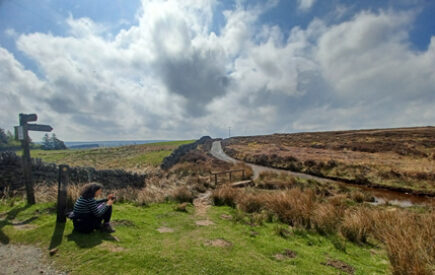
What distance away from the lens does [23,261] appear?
3.81 metres

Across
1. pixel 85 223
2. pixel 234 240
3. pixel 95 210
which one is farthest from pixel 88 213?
pixel 234 240

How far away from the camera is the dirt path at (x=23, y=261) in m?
3.52

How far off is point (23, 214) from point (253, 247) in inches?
288

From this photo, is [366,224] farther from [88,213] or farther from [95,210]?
[88,213]

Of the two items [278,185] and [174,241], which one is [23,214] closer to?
[174,241]

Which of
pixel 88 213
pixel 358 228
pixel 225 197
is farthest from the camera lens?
pixel 225 197

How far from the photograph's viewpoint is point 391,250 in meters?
4.10

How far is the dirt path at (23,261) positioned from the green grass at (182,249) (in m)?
0.16

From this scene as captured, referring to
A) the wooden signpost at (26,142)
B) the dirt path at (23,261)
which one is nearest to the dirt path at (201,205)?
the dirt path at (23,261)

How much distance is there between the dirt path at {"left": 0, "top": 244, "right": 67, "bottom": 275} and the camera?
352 cm

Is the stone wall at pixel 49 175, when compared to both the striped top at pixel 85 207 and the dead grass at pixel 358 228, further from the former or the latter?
the dead grass at pixel 358 228

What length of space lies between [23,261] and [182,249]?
308cm

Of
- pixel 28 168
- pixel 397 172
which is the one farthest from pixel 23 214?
pixel 397 172

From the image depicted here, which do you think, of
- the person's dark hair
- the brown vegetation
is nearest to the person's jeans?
the person's dark hair
